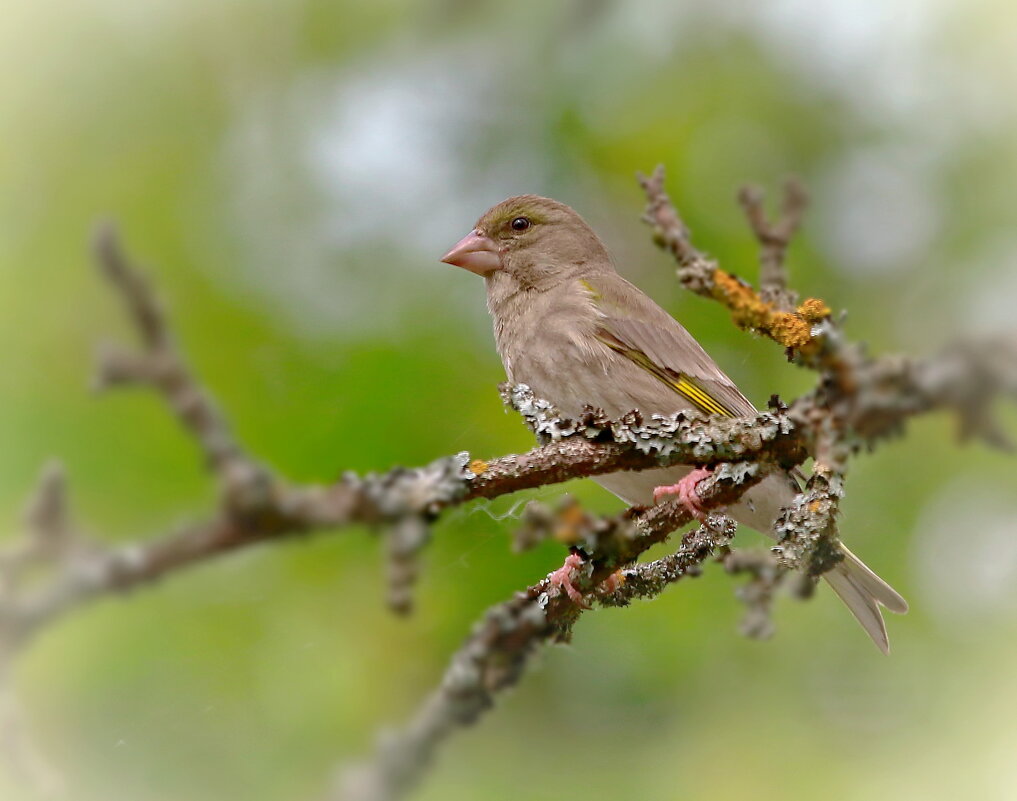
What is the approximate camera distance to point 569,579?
7.50 feet

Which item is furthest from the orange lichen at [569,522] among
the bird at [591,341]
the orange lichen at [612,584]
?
the bird at [591,341]

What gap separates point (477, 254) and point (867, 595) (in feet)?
7.11

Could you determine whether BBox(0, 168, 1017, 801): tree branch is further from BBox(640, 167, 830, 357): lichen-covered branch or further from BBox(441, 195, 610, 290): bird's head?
BBox(441, 195, 610, 290): bird's head

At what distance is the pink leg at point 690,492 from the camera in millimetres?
2256

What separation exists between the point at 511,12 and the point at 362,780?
11.5 feet

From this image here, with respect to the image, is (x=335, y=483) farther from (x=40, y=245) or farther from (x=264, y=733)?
(x=40, y=245)

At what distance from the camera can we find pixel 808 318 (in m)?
1.98

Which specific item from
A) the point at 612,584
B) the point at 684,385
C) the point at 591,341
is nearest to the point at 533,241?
the point at 591,341

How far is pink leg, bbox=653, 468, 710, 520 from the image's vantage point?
2.26 meters

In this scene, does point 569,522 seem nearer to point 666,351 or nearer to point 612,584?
point 612,584

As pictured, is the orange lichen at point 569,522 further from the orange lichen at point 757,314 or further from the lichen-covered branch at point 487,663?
the orange lichen at point 757,314

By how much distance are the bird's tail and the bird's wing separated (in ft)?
2.90

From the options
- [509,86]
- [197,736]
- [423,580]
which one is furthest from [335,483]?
[509,86]

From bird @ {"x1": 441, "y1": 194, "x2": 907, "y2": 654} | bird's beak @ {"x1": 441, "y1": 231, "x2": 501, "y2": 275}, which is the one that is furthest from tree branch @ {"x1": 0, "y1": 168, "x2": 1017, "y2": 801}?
bird's beak @ {"x1": 441, "y1": 231, "x2": 501, "y2": 275}
